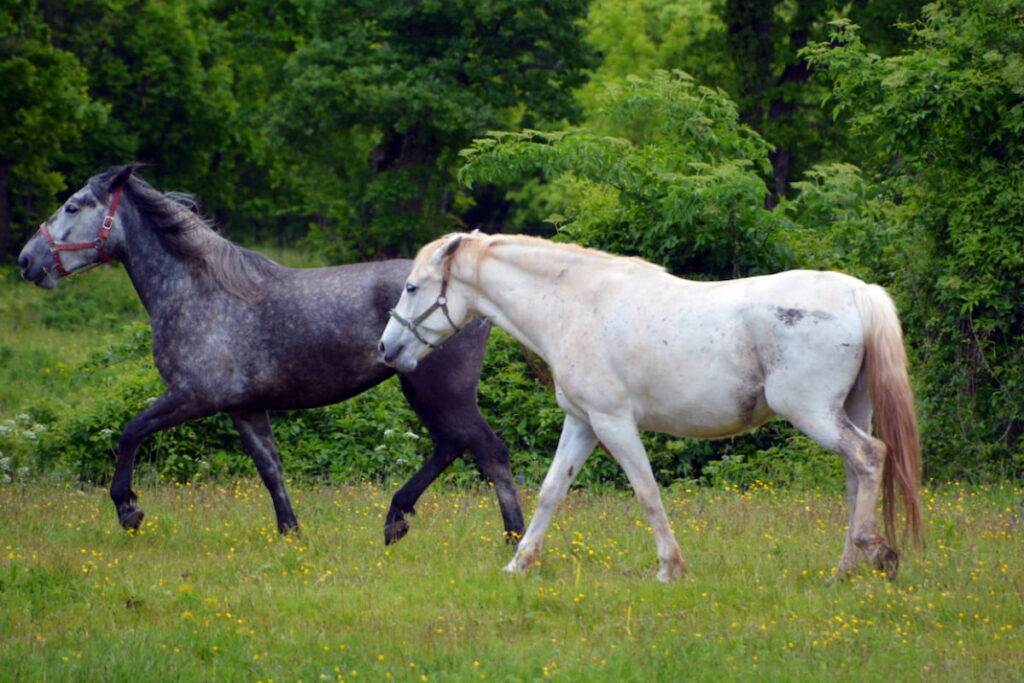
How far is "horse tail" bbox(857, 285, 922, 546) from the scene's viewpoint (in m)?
6.57

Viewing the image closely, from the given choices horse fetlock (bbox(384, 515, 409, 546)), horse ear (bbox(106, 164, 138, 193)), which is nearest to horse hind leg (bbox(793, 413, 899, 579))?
horse fetlock (bbox(384, 515, 409, 546))

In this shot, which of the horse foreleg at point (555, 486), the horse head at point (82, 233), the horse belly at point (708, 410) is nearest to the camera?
the horse belly at point (708, 410)

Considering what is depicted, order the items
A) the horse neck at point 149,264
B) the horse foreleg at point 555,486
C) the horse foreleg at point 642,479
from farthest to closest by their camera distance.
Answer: the horse neck at point 149,264, the horse foreleg at point 555,486, the horse foreleg at point 642,479

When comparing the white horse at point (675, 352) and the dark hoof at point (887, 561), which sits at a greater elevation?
the white horse at point (675, 352)

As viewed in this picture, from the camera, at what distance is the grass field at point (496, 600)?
5.69 meters

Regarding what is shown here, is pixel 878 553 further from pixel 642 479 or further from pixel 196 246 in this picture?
pixel 196 246

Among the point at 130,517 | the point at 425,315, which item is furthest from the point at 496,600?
the point at 130,517

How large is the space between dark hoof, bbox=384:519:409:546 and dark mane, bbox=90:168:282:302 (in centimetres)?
198

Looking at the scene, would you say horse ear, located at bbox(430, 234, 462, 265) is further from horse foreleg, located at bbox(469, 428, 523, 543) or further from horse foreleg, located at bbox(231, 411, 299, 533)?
horse foreleg, located at bbox(231, 411, 299, 533)

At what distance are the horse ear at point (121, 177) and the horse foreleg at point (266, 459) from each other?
1959 mm

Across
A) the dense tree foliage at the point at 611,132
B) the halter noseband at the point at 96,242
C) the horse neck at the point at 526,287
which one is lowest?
the dense tree foliage at the point at 611,132

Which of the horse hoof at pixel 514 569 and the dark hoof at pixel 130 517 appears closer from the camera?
the horse hoof at pixel 514 569

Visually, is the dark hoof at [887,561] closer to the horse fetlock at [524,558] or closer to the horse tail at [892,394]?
the horse tail at [892,394]

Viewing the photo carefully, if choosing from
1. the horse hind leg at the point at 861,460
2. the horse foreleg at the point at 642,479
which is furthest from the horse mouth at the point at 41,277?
the horse hind leg at the point at 861,460
